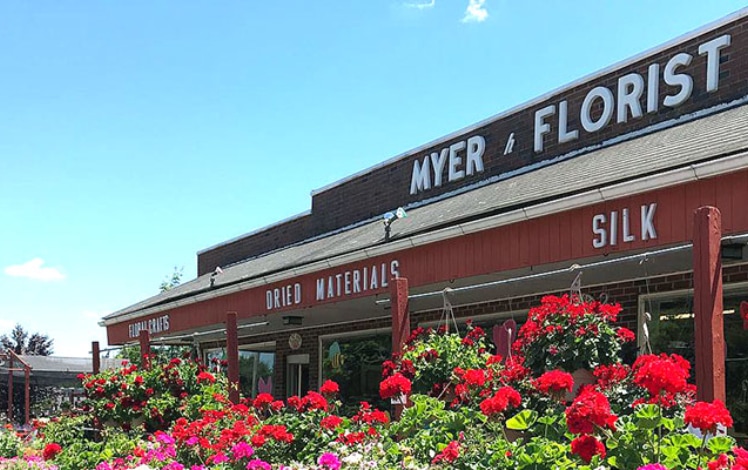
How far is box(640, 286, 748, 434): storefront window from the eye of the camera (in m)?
7.43

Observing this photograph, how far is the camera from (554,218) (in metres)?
6.56

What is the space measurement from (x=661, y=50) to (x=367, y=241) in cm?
405

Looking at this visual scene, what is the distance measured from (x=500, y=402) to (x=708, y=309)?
4.18ft

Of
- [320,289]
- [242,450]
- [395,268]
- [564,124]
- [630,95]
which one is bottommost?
[242,450]

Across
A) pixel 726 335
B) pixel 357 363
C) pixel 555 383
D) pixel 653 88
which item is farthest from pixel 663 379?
pixel 357 363

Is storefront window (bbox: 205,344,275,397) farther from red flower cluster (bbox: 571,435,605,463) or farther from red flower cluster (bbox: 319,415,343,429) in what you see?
red flower cluster (bbox: 571,435,605,463)

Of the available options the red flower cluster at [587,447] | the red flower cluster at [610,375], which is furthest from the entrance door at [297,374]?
the red flower cluster at [587,447]

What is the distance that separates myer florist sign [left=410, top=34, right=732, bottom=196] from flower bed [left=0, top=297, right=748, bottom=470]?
409 centimetres

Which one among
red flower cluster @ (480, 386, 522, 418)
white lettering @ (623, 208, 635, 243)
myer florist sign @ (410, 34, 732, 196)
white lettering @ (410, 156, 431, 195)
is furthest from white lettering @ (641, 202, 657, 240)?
white lettering @ (410, 156, 431, 195)

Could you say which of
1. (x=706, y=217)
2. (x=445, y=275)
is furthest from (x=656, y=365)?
(x=445, y=275)

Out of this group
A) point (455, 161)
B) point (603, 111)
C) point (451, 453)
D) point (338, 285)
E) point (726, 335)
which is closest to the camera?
point (451, 453)

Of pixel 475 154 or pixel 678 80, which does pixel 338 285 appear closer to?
pixel 475 154

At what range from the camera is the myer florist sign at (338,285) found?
8625 mm

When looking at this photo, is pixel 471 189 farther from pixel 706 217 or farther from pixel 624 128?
pixel 706 217
